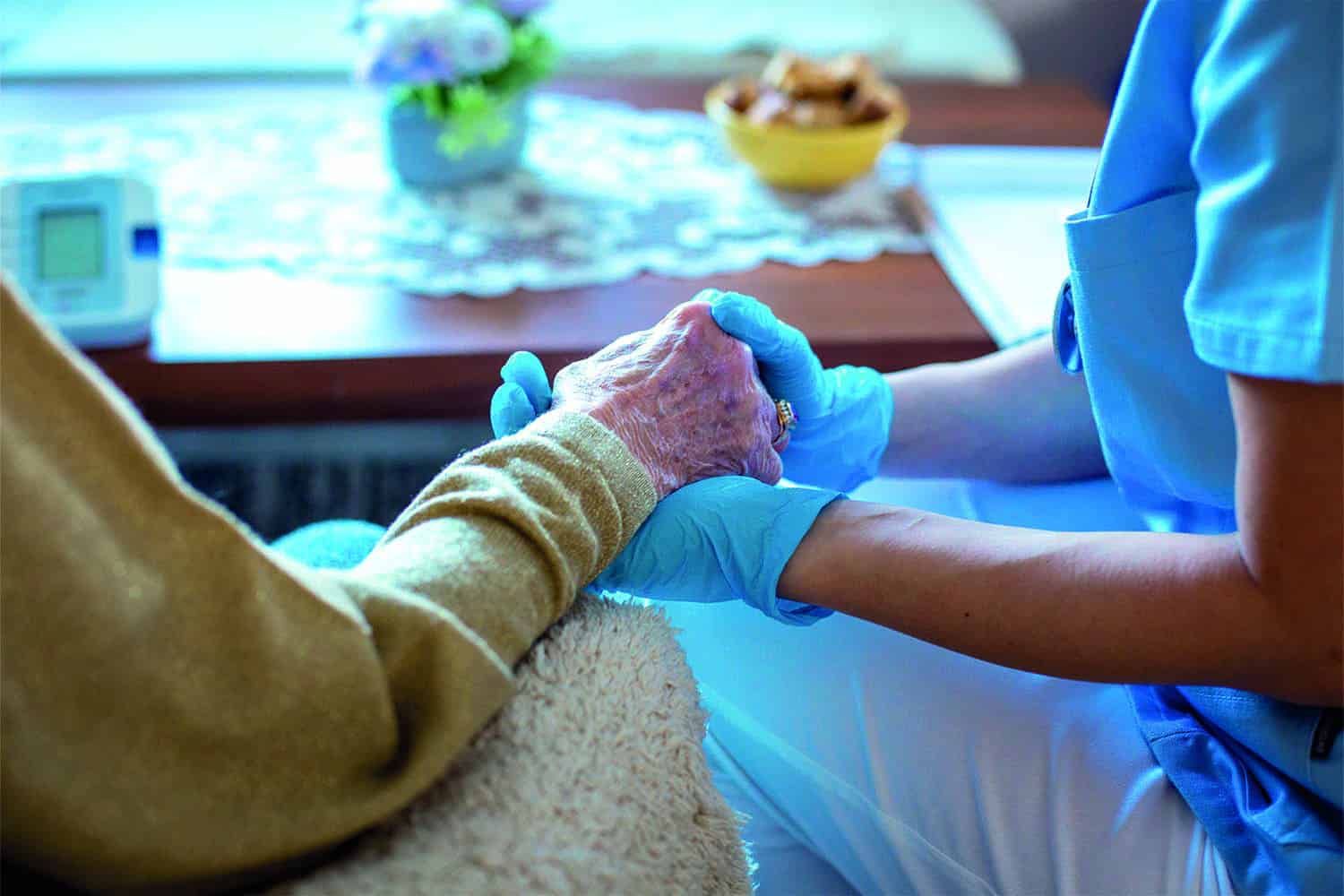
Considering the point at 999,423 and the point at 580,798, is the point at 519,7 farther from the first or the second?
the point at 580,798

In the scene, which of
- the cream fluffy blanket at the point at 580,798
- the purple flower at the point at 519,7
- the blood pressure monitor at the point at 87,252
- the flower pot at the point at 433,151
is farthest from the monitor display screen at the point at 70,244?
the cream fluffy blanket at the point at 580,798

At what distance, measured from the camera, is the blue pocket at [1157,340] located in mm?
713

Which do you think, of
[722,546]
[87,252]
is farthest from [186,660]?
[87,252]

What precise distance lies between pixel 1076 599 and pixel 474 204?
3.21 ft

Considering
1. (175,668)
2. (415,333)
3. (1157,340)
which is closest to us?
(175,668)

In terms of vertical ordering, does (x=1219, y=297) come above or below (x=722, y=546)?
above

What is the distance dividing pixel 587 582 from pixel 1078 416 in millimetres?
487

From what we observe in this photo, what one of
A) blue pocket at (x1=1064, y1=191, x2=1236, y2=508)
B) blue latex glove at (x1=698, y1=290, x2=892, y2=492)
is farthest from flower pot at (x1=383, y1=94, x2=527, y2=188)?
blue pocket at (x1=1064, y1=191, x2=1236, y2=508)

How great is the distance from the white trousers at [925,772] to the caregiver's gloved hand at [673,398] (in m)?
0.13

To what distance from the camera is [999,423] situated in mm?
989

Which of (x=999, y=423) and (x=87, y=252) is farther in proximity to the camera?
(x=87, y=252)

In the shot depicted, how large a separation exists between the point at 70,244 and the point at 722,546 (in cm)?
82

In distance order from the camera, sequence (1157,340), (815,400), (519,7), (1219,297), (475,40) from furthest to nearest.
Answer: (519,7)
(475,40)
(815,400)
(1157,340)
(1219,297)


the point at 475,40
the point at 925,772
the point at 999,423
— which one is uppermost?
the point at 475,40
